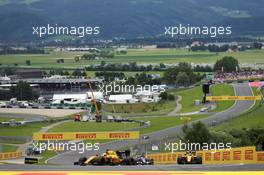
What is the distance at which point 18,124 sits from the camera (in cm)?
1809

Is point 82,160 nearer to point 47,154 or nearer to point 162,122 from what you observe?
point 47,154

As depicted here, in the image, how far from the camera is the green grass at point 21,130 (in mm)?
17781

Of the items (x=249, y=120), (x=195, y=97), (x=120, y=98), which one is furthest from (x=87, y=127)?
(x=249, y=120)

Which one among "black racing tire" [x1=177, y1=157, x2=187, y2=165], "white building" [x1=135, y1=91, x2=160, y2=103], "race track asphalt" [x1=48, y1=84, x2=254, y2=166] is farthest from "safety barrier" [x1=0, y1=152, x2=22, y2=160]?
"black racing tire" [x1=177, y1=157, x2=187, y2=165]

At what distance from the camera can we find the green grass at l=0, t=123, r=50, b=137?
1778 cm

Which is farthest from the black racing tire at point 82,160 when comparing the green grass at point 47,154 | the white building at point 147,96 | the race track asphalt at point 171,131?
the white building at point 147,96

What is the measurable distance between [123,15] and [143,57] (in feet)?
4.45

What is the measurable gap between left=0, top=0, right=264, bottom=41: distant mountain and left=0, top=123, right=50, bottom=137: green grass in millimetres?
2000

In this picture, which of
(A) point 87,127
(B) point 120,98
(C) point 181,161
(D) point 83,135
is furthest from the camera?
(B) point 120,98

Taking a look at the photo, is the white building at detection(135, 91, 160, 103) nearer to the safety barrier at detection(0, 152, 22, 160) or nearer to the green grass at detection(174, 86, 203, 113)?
the green grass at detection(174, 86, 203, 113)

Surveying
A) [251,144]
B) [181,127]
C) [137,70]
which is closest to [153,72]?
[137,70]

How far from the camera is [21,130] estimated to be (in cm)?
1786

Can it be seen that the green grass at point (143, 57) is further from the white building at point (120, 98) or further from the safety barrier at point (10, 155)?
the safety barrier at point (10, 155)

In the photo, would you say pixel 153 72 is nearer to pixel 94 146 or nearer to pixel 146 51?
pixel 146 51
